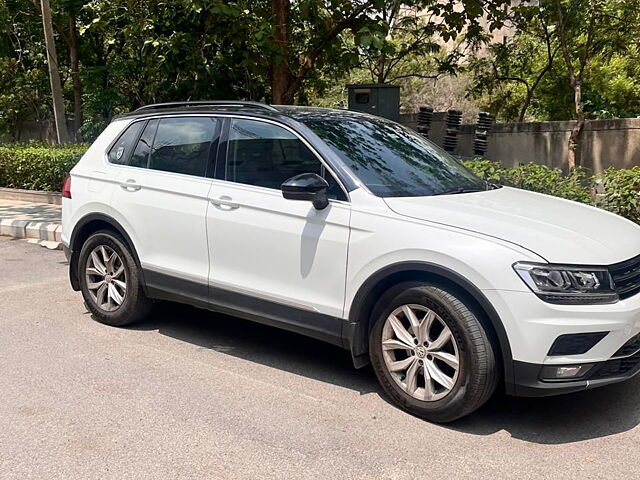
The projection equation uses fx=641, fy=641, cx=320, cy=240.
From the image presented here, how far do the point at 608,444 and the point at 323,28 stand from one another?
8.09 meters

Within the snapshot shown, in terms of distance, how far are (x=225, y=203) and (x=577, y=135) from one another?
7089 millimetres

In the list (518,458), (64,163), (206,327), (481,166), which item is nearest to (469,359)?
(518,458)

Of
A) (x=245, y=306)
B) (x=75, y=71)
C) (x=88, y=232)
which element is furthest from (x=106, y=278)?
(x=75, y=71)

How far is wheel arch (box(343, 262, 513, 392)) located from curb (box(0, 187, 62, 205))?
30.5 feet

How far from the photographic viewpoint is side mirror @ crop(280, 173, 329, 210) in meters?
3.89

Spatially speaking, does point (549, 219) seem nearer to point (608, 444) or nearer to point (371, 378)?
point (608, 444)

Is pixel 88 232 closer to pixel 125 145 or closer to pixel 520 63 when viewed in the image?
pixel 125 145

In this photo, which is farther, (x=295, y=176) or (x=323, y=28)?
(x=323, y=28)

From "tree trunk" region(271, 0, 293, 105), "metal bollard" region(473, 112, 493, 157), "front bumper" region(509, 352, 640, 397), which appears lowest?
"front bumper" region(509, 352, 640, 397)

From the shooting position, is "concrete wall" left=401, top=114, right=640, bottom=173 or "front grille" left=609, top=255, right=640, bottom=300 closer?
"front grille" left=609, top=255, right=640, bottom=300

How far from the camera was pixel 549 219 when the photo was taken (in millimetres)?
3746

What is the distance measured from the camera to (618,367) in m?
3.42

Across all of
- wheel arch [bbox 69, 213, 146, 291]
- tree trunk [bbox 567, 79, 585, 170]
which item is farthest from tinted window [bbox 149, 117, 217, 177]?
tree trunk [bbox 567, 79, 585, 170]

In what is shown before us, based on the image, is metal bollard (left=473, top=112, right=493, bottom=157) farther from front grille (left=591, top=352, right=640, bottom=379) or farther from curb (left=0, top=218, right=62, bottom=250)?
front grille (left=591, top=352, right=640, bottom=379)
